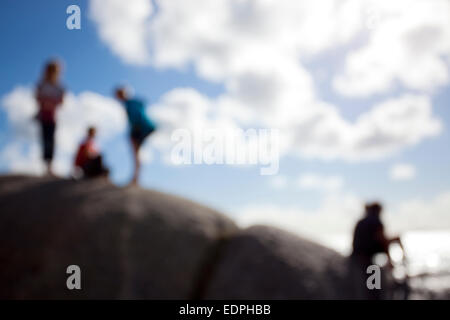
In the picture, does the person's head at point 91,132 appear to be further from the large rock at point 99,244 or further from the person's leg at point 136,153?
the large rock at point 99,244

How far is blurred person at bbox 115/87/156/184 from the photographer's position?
6.62m

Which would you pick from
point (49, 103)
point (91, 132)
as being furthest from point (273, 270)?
point (49, 103)

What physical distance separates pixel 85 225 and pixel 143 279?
1071 millimetres

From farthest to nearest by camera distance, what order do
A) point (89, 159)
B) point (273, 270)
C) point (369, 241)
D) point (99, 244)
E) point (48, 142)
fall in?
1. point (48, 142)
2. point (89, 159)
3. point (369, 241)
4. point (273, 270)
5. point (99, 244)

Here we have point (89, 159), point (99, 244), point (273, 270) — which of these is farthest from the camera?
point (89, 159)

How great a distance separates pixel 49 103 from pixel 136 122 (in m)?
1.57

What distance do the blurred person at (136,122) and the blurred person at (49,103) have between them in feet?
3.56

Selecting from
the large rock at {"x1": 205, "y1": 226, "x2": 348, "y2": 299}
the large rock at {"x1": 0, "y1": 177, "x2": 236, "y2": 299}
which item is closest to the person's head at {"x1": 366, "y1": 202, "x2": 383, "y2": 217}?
the large rock at {"x1": 205, "y1": 226, "x2": 348, "y2": 299}

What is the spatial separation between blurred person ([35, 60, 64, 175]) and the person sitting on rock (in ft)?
1.62

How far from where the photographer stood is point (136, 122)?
6645 mm

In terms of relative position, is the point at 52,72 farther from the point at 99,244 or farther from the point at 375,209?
the point at 375,209
